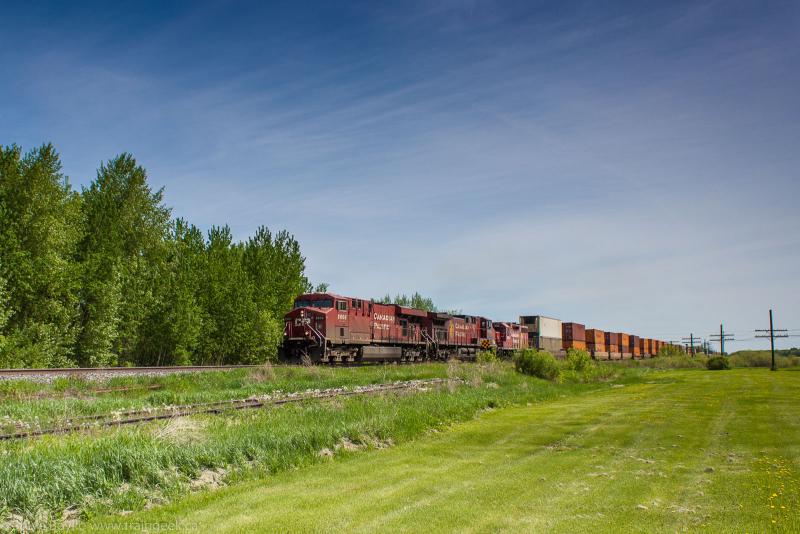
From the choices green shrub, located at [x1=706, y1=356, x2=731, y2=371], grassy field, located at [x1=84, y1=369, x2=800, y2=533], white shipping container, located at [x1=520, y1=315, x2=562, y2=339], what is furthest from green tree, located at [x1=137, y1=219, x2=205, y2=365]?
green shrub, located at [x1=706, y1=356, x2=731, y2=371]

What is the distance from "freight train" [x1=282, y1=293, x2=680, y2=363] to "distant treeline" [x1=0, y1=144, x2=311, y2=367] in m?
7.20

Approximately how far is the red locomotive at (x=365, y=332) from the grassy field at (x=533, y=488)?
19.0 meters

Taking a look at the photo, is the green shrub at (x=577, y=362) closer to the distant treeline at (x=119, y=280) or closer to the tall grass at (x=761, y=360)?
the distant treeline at (x=119, y=280)

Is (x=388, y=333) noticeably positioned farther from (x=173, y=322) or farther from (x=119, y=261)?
(x=119, y=261)

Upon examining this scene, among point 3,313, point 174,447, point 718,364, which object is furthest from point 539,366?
point 718,364

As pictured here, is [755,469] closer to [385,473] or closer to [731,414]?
[385,473]

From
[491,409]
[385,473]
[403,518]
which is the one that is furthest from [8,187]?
[403,518]

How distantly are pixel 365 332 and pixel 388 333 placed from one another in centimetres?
291

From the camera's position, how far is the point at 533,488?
791 centimetres

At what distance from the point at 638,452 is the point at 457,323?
3563 centimetres

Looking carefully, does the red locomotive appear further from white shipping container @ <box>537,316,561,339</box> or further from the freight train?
white shipping container @ <box>537,316,561,339</box>

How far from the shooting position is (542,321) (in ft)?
194

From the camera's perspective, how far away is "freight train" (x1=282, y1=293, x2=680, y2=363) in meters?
31.7

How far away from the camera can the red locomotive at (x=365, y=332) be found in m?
31.5
